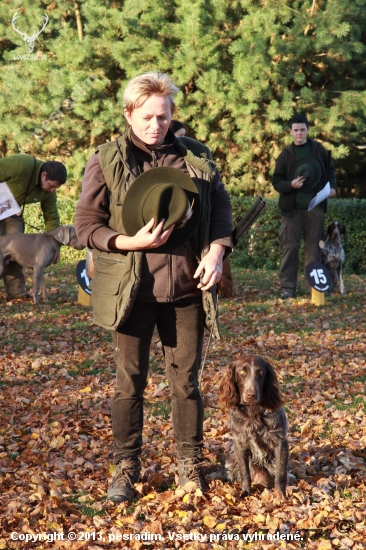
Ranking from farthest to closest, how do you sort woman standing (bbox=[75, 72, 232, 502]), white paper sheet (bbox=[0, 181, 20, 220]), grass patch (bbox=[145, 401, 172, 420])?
white paper sheet (bbox=[0, 181, 20, 220]) → grass patch (bbox=[145, 401, 172, 420]) → woman standing (bbox=[75, 72, 232, 502])

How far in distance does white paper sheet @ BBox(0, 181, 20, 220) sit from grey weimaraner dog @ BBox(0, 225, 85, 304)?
513 millimetres

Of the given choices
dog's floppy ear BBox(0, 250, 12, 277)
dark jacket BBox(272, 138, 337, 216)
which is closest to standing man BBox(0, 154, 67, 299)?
dog's floppy ear BBox(0, 250, 12, 277)

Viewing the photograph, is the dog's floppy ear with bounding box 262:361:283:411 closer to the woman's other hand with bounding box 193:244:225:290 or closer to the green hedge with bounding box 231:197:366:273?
the woman's other hand with bounding box 193:244:225:290

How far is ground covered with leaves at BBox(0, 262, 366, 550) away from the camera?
13.8ft

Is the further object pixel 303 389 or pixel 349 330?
pixel 349 330

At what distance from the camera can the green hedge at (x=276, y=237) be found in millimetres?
16250

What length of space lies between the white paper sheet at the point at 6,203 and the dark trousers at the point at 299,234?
412 cm

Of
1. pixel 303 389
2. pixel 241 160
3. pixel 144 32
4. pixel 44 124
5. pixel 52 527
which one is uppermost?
pixel 144 32

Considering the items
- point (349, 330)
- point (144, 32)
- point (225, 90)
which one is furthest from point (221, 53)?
point (349, 330)

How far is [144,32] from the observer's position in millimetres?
19641

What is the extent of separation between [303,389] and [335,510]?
10.2 ft

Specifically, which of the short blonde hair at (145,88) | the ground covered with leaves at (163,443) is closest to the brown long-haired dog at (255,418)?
the ground covered with leaves at (163,443)

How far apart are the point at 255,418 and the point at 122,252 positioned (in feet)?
4.16

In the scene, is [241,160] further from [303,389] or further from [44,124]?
[303,389]
